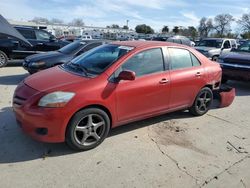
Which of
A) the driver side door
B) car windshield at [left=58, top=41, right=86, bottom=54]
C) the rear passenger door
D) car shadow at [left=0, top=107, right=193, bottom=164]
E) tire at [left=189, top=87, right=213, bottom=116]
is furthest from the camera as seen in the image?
car windshield at [left=58, top=41, right=86, bottom=54]

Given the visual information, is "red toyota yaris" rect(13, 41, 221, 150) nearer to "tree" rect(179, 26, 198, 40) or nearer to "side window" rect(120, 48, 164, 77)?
"side window" rect(120, 48, 164, 77)

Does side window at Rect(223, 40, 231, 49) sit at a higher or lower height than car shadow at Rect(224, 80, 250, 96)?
higher

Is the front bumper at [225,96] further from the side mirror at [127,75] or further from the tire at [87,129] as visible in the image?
the tire at [87,129]

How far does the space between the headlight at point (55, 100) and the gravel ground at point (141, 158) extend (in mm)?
768

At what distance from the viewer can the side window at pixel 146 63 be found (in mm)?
4508

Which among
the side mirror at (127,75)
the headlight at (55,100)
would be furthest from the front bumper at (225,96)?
the headlight at (55,100)

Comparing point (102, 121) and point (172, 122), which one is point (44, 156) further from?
point (172, 122)

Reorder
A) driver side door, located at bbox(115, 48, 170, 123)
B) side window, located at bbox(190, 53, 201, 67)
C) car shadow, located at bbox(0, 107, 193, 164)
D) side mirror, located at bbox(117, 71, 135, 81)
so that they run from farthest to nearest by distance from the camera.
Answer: side window, located at bbox(190, 53, 201, 67)
driver side door, located at bbox(115, 48, 170, 123)
side mirror, located at bbox(117, 71, 135, 81)
car shadow, located at bbox(0, 107, 193, 164)

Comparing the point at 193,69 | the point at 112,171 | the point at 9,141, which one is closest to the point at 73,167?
the point at 112,171

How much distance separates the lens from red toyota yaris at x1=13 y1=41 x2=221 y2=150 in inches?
148

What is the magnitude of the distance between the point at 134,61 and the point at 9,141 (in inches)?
94.9

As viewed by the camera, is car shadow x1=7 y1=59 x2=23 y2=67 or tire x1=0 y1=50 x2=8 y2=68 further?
car shadow x1=7 y1=59 x2=23 y2=67

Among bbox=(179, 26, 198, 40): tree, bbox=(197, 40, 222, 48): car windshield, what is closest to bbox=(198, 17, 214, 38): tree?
bbox=(179, 26, 198, 40): tree

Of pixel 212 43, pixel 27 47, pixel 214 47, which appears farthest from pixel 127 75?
pixel 212 43
